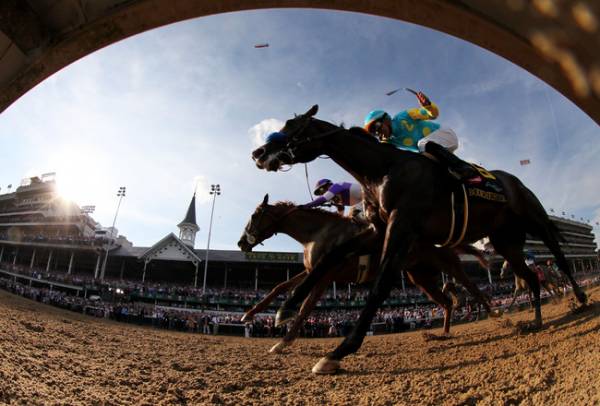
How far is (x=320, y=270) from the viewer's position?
4.28 m

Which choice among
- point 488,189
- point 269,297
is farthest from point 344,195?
point 488,189

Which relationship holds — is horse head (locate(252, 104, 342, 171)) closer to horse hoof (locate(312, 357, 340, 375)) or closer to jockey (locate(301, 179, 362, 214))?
horse hoof (locate(312, 357, 340, 375))

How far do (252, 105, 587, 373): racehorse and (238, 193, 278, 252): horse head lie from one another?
3.79 m

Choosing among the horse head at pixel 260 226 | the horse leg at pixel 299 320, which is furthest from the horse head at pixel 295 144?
the horse head at pixel 260 226

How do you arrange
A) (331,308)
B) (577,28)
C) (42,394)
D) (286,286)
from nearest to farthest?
(577,28) < (42,394) < (286,286) < (331,308)

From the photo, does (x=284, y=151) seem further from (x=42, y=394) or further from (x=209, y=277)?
(x=209, y=277)

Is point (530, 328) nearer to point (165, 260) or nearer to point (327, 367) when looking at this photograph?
point (327, 367)

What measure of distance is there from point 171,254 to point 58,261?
22350mm

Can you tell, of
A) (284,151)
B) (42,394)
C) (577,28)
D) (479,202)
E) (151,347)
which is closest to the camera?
(577,28)

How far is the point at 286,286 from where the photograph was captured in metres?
8.85

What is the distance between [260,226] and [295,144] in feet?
13.7

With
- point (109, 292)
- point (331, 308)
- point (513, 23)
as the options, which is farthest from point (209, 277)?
point (513, 23)

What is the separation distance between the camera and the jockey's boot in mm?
4383

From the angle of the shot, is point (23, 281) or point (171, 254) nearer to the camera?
point (171, 254)
